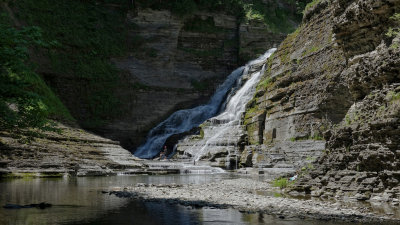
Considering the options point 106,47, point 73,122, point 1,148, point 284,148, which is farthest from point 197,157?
point 106,47

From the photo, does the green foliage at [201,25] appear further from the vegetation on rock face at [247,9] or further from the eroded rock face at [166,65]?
the vegetation on rock face at [247,9]

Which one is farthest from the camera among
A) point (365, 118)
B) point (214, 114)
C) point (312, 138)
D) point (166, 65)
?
point (166, 65)

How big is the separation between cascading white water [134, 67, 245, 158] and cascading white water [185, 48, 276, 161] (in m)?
2.80

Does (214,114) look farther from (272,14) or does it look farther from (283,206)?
(283,206)

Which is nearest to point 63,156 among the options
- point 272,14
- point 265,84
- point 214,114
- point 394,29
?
point 265,84

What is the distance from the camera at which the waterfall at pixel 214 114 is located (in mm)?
37375

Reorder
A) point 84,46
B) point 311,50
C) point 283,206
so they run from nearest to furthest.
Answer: point 283,206
point 311,50
point 84,46

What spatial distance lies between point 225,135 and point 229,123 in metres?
2.08

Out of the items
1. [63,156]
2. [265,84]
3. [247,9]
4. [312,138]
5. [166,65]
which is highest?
[247,9]

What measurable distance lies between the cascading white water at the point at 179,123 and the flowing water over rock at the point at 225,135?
9.02ft

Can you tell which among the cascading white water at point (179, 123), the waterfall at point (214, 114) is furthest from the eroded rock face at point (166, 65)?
the waterfall at point (214, 114)

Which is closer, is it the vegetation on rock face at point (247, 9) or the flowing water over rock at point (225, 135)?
the flowing water over rock at point (225, 135)

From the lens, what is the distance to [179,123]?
42.9m

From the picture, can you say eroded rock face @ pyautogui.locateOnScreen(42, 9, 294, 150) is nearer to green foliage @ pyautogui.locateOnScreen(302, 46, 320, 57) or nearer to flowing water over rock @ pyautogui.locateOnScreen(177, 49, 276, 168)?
flowing water over rock @ pyautogui.locateOnScreen(177, 49, 276, 168)
